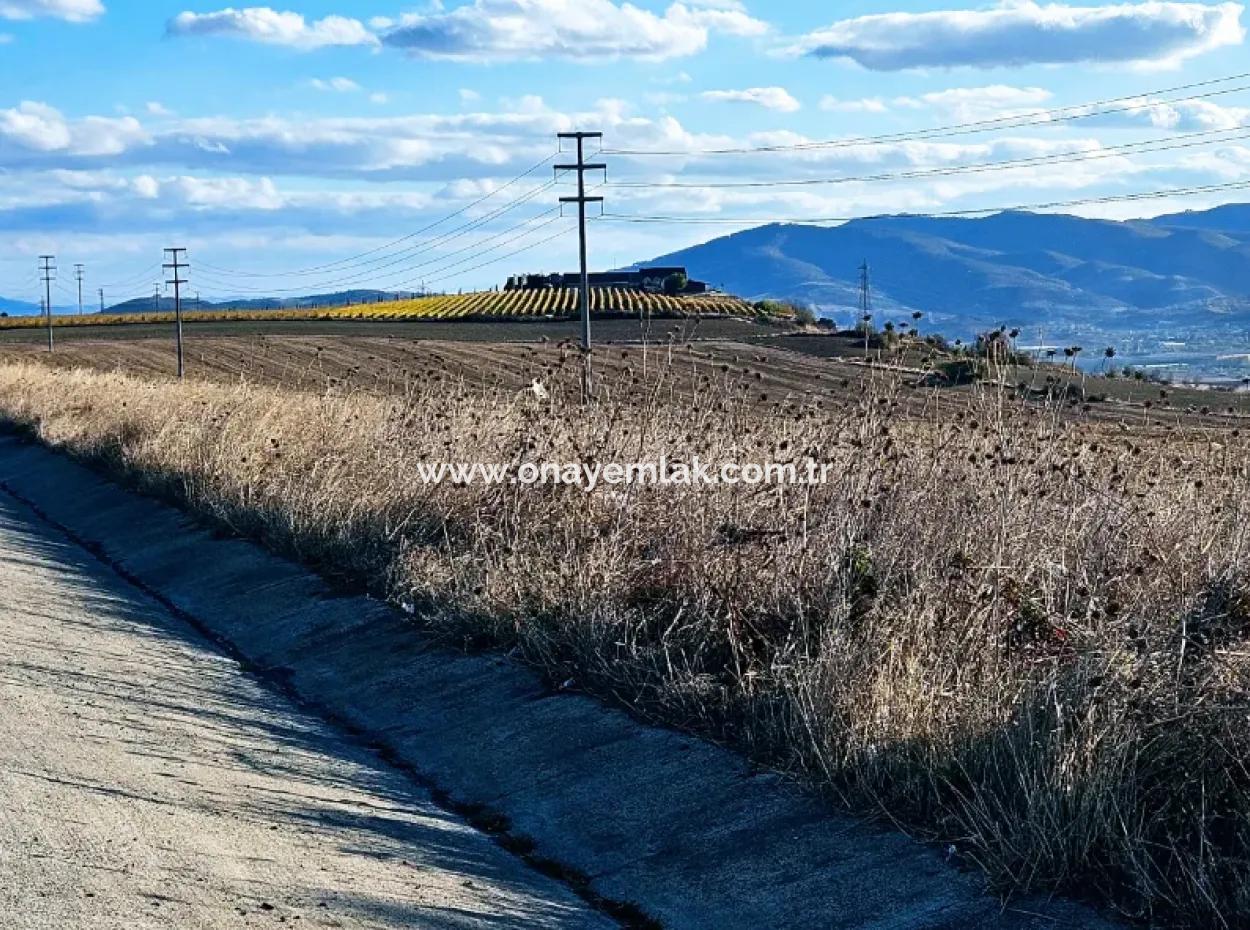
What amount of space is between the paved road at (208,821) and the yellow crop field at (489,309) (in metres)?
72.1

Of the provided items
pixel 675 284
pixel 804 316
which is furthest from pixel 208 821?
pixel 675 284

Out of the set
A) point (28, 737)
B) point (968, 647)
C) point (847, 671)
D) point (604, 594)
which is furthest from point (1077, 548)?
point (28, 737)

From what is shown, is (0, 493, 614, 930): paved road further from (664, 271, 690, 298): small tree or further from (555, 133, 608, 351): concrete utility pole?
(664, 271, 690, 298): small tree

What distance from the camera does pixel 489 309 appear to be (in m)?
103

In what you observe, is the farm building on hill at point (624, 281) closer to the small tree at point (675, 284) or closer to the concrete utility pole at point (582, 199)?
the small tree at point (675, 284)

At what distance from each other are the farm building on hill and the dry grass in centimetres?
9550

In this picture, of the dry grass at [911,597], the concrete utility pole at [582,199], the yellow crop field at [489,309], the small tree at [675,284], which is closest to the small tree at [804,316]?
the yellow crop field at [489,309]

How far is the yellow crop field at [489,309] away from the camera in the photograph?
304 feet

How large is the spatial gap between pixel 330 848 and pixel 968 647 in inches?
125

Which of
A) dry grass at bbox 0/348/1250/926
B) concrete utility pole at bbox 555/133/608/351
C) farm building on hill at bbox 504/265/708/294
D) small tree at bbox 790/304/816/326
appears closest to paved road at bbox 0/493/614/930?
dry grass at bbox 0/348/1250/926

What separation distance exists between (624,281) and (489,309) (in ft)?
63.1

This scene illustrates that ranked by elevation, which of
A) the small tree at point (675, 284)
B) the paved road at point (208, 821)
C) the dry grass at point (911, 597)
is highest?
the small tree at point (675, 284)

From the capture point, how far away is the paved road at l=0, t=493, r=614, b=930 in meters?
5.85

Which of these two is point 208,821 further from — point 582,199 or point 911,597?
point 582,199
